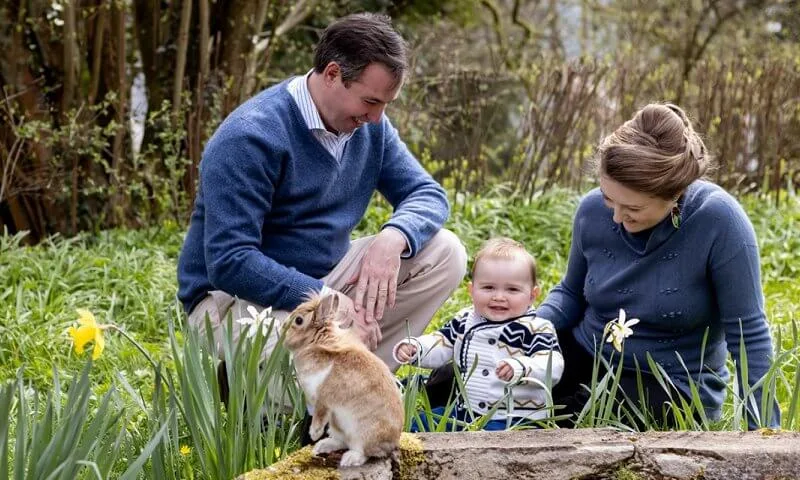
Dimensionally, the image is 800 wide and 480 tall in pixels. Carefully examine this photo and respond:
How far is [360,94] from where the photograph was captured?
125 inches

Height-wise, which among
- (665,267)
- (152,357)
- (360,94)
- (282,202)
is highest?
(360,94)

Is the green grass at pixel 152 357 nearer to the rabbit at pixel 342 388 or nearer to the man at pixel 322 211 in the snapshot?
the rabbit at pixel 342 388

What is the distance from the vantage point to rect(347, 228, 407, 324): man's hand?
3.21 metres

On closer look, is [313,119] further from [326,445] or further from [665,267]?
[326,445]

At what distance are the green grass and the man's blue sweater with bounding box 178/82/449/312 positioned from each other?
23 centimetres

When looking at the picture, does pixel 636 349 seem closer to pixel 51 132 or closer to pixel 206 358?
pixel 206 358

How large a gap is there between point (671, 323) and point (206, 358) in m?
1.50

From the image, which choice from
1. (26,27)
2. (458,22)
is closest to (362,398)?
(26,27)

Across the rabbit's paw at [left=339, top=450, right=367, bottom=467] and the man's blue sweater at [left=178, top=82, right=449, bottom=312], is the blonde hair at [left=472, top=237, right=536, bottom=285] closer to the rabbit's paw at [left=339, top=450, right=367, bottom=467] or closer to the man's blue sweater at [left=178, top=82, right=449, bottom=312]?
the man's blue sweater at [left=178, top=82, right=449, bottom=312]

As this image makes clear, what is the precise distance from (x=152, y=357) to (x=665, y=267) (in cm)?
221

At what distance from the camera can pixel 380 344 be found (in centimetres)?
366

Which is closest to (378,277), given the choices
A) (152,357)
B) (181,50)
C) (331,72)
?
(331,72)

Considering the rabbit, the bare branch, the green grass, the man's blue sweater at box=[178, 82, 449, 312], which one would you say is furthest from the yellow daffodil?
the bare branch

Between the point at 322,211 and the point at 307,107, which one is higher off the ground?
the point at 307,107
